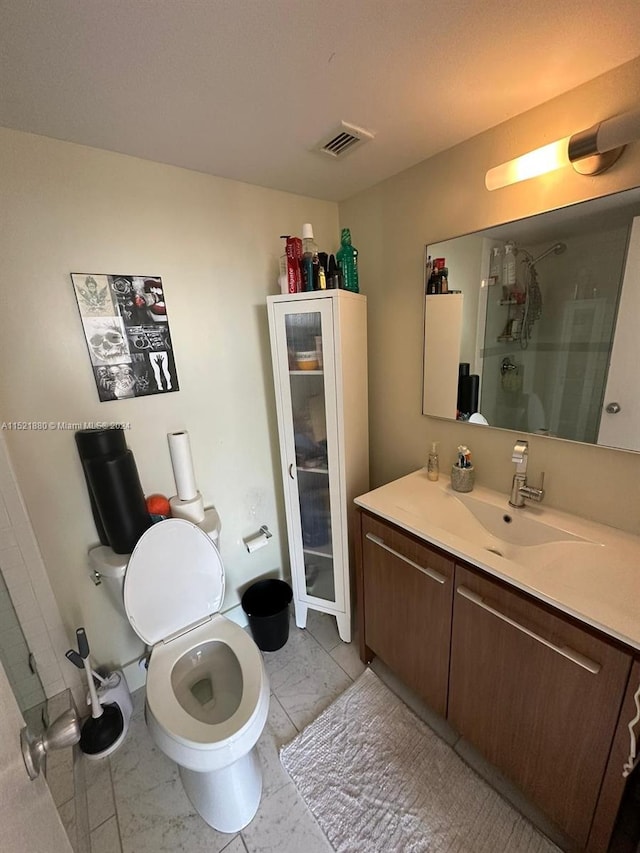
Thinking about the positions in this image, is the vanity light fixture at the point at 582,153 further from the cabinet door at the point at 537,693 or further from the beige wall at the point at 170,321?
the cabinet door at the point at 537,693

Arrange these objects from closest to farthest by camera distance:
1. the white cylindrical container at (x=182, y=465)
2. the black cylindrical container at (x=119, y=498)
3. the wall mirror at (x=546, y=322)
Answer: the wall mirror at (x=546, y=322)
the black cylindrical container at (x=119, y=498)
the white cylindrical container at (x=182, y=465)

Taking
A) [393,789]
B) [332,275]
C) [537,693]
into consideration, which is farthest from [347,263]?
[393,789]

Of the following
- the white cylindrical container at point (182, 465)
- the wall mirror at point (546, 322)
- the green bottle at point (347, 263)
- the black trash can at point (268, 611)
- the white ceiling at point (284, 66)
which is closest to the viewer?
the white ceiling at point (284, 66)

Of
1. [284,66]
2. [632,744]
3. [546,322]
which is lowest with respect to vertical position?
[632,744]

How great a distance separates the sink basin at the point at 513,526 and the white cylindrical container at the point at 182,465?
3.72ft

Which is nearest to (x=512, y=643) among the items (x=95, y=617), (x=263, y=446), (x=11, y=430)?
(x=263, y=446)

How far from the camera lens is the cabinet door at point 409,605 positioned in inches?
46.0

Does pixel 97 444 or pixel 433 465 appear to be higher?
pixel 97 444

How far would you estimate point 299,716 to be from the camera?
1.46 meters

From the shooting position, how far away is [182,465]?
4.72ft

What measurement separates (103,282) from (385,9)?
3.76 feet

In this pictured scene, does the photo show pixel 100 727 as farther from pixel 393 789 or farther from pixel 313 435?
pixel 313 435

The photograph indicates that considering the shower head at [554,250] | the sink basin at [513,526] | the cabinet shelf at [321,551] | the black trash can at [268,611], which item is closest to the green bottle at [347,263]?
the shower head at [554,250]

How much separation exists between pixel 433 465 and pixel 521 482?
1.22ft
